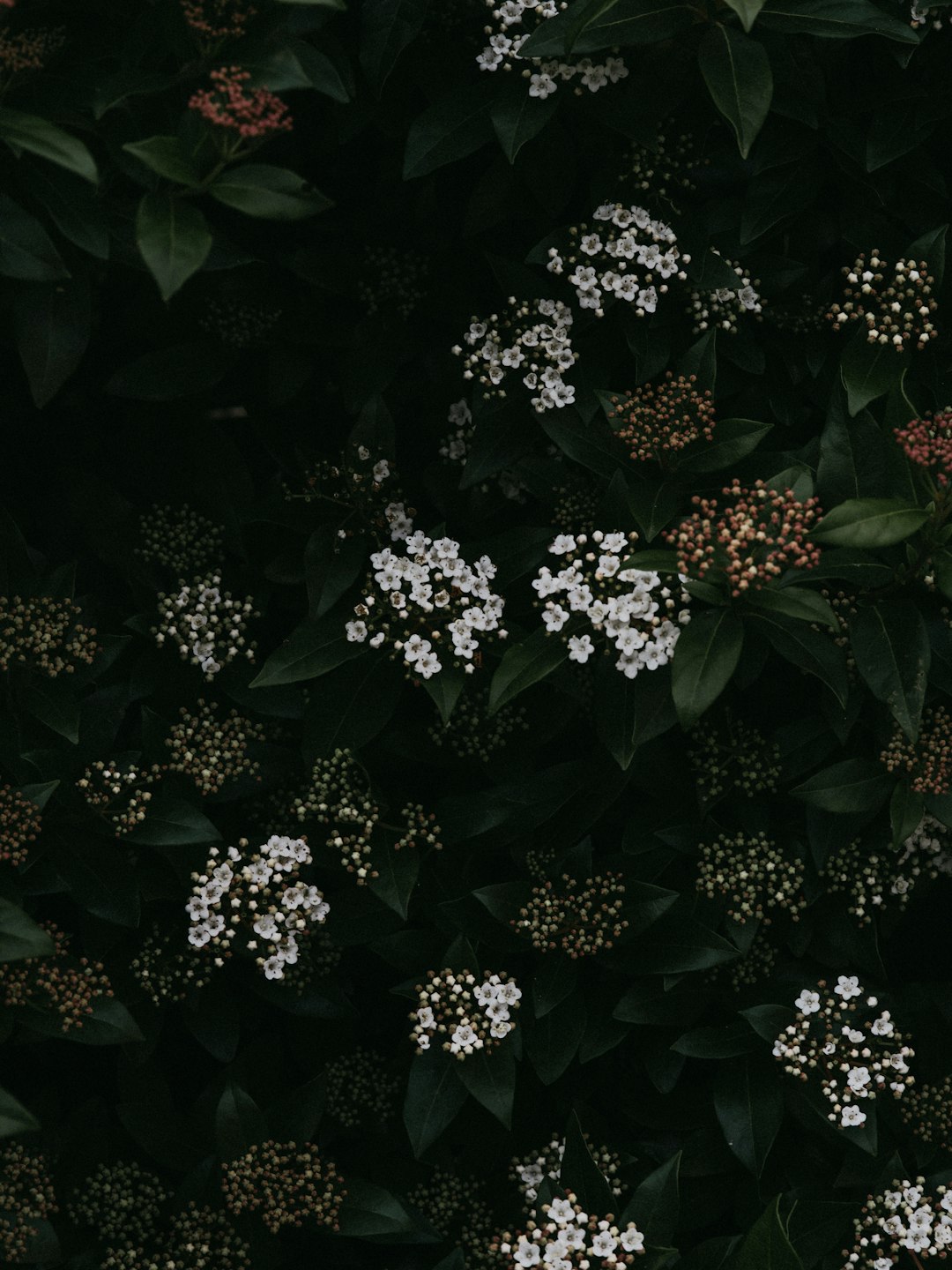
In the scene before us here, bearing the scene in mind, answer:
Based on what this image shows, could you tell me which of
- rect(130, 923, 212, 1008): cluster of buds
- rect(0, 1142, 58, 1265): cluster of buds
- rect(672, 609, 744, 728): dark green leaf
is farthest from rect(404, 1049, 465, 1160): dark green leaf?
rect(672, 609, 744, 728): dark green leaf

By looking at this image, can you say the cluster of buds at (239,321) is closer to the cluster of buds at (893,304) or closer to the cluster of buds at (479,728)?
the cluster of buds at (479,728)

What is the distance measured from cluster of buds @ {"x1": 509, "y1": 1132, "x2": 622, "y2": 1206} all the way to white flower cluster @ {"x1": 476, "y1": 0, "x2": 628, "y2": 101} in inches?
125

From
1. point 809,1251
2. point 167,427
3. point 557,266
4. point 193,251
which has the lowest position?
point 809,1251

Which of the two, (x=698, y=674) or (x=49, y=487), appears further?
(x=49, y=487)

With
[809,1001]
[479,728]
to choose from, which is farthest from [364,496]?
[809,1001]

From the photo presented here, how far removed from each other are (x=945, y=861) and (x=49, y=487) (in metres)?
3.23

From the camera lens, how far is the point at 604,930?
4152 millimetres

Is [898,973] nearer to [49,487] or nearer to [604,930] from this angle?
[604,930]

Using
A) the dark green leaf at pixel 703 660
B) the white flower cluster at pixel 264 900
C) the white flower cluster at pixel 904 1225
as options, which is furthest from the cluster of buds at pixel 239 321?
the white flower cluster at pixel 904 1225

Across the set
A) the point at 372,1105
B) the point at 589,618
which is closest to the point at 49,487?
the point at 589,618

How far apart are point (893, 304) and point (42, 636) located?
8.80 ft

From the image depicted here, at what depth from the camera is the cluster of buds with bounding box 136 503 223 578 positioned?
4387 mm

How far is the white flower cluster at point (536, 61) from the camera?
12.7ft

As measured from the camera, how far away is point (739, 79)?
11.8ft
